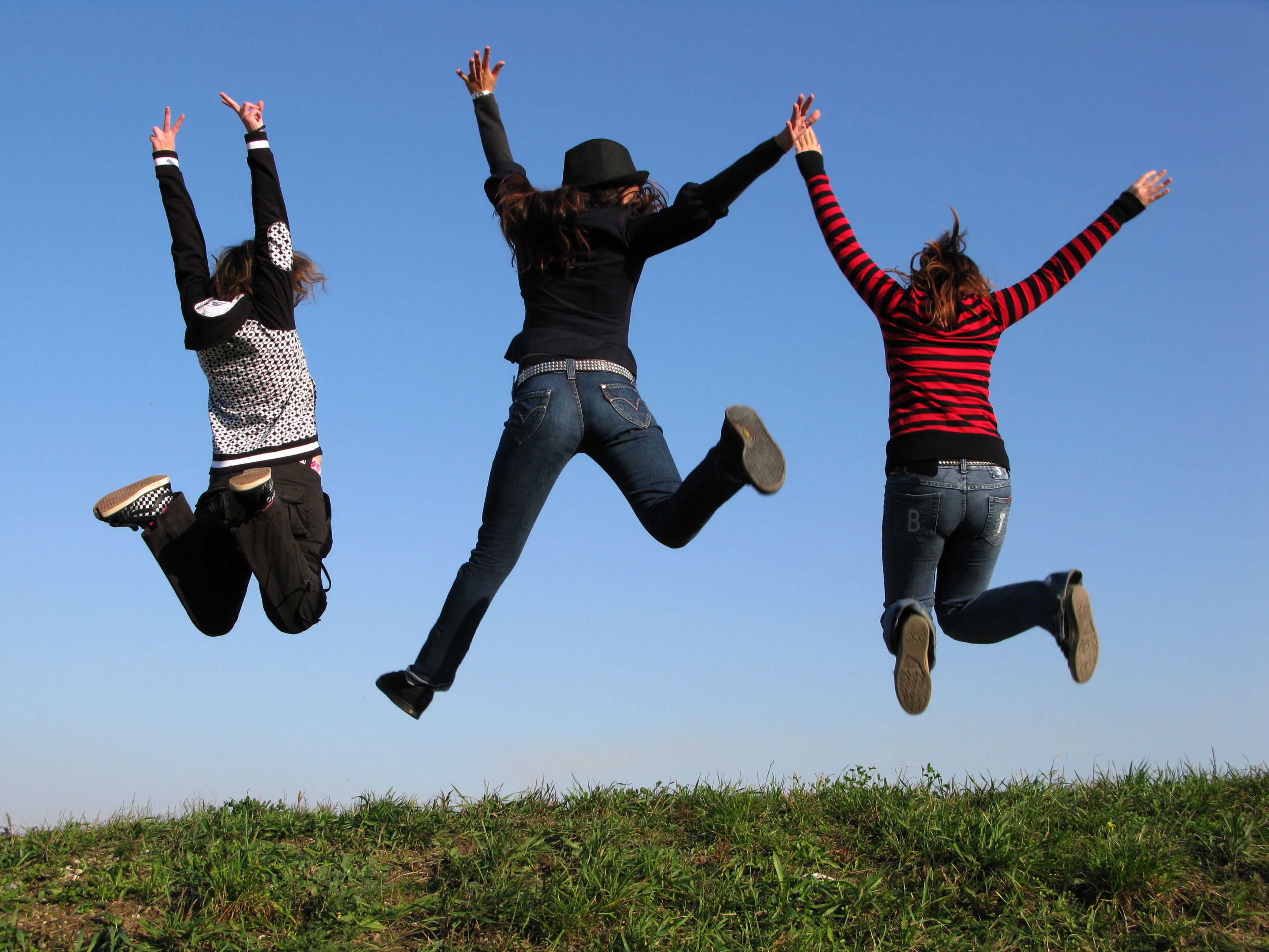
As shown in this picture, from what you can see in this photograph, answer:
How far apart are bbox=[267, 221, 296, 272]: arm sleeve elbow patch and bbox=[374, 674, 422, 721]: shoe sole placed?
2.26 meters

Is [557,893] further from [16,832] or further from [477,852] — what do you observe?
[16,832]

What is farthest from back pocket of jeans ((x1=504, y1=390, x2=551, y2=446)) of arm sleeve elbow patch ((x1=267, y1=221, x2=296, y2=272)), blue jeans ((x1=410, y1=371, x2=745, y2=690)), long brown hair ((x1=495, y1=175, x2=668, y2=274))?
arm sleeve elbow patch ((x1=267, y1=221, x2=296, y2=272))

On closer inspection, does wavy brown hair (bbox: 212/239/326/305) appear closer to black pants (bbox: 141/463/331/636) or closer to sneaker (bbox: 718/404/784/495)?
black pants (bbox: 141/463/331/636)

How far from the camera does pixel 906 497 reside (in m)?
5.50

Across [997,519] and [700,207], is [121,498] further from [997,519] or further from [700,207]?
[997,519]

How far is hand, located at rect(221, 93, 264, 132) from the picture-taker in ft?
19.9

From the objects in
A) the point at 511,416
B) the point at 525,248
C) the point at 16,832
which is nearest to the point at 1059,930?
the point at 511,416

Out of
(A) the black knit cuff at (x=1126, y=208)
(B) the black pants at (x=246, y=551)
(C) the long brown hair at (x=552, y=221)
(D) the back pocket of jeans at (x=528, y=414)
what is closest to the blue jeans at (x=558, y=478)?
(D) the back pocket of jeans at (x=528, y=414)

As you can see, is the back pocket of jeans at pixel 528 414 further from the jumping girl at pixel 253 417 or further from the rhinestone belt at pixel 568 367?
the jumping girl at pixel 253 417

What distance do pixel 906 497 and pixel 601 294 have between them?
1.76 meters

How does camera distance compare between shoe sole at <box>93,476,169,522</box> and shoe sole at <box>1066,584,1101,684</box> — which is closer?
shoe sole at <box>1066,584,1101,684</box>

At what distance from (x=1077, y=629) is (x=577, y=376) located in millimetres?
2517

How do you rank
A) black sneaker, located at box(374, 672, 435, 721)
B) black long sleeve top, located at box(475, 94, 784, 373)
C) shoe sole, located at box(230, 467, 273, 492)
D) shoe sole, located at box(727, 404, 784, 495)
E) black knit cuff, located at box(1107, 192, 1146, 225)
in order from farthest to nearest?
1. black knit cuff, located at box(1107, 192, 1146, 225)
2. shoe sole, located at box(230, 467, 273, 492)
3. black sneaker, located at box(374, 672, 435, 721)
4. black long sleeve top, located at box(475, 94, 784, 373)
5. shoe sole, located at box(727, 404, 784, 495)

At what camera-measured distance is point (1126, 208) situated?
6.00 m
